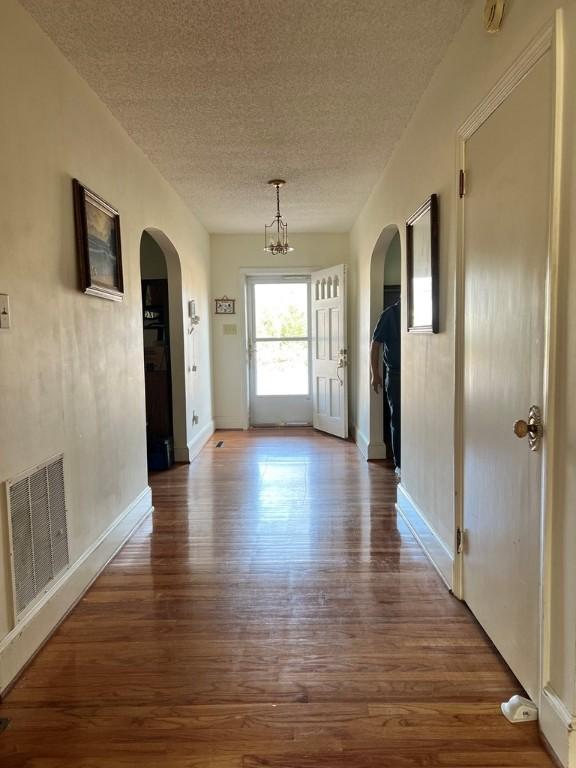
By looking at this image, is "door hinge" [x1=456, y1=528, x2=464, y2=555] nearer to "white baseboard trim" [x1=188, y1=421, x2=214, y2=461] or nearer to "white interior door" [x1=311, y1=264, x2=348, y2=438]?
"white baseboard trim" [x1=188, y1=421, x2=214, y2=461]

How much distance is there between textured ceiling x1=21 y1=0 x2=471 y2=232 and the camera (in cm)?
201

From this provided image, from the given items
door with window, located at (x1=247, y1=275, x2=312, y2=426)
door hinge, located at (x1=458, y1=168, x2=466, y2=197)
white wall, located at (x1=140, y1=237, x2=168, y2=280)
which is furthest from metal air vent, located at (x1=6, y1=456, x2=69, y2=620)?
door with window, located at (x1=247, y1=275, x2=312, y2=426)

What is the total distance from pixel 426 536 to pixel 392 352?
179 cm

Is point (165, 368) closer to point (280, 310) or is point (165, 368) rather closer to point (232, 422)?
point (232, 422)

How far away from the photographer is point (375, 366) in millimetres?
4297

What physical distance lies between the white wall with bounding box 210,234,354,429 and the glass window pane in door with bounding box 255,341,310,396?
0.32 meters

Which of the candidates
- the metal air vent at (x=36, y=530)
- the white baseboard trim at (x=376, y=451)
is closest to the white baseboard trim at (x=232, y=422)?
the white baseboard trim at (x=376, y=451)

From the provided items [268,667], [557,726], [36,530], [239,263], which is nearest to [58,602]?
[36,530]

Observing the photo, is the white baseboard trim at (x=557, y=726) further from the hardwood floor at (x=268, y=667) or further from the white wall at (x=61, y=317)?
the white wall at (x=61, y=317)

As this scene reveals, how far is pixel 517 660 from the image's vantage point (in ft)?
5.49

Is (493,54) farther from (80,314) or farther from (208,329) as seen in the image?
(208,329)

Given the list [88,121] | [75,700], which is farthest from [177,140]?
[75,700]

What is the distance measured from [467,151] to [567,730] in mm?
2057

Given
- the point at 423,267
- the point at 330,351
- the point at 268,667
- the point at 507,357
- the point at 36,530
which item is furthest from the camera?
the point at 330,351
